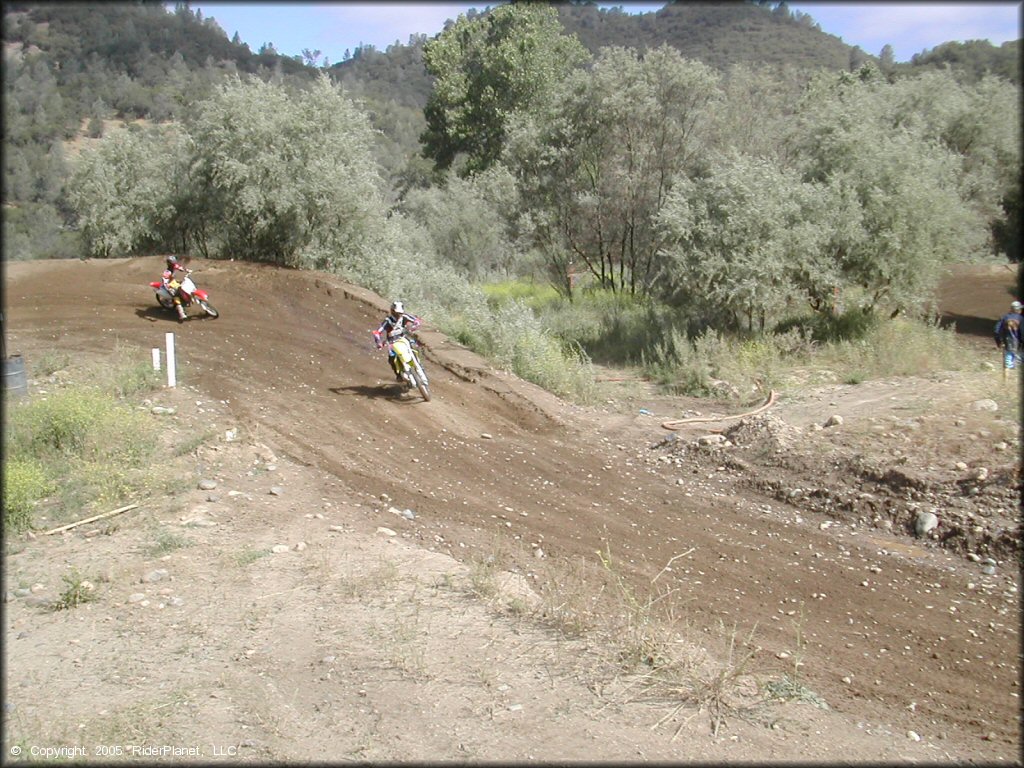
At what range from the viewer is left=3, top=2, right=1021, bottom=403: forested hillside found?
17828 millimetres

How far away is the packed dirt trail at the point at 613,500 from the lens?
261 inches

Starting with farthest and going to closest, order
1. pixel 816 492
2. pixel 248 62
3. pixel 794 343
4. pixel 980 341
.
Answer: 1. pixel 248 62
2. pixel 980 341
3. pixel 794 343
4. pixel 816 492

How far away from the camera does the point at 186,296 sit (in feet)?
57.3

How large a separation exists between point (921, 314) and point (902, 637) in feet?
45.2

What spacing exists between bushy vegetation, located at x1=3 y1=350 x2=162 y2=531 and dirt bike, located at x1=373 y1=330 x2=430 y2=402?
3.83 metres

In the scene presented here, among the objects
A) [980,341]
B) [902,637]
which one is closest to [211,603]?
[902,637]

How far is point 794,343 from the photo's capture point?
59.3 feet

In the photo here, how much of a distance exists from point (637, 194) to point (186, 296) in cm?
1274

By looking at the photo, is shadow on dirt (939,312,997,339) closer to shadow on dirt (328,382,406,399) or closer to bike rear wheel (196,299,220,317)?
shadow on dirt (328,382,406,399)

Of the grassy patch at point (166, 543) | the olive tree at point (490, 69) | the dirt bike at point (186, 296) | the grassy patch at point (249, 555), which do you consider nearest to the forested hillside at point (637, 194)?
the dirt bike at point (186, 296)

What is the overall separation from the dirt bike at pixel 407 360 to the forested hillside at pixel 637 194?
2.71 m

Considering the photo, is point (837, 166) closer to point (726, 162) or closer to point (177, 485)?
point (726, 162)

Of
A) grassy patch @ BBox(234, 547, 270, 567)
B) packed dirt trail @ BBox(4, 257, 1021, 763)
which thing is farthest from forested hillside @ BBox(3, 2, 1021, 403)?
grassy patch @ BBox(234, 547, 270, 567)

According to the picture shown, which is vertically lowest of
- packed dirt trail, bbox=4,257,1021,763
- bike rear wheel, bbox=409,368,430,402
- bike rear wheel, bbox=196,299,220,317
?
packed dirt trail, bbox=4,257,1021,763
